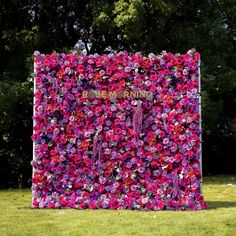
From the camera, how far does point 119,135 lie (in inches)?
325

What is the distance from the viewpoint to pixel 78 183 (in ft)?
27.4

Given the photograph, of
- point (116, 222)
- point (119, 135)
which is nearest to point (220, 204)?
point (119, 135)

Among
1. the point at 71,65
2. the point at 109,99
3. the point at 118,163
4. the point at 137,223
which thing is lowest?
the point at 137,223

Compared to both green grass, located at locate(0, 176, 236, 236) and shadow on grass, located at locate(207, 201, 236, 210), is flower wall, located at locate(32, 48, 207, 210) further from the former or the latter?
shadow on grass, located at locate(207, 201, 236, 210)

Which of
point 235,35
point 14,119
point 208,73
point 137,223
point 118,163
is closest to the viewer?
point 137,223

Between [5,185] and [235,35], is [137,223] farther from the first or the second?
[235,35]

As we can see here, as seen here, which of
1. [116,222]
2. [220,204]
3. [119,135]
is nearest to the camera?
[116,222]

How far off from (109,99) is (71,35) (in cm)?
878

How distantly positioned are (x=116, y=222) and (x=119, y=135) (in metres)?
1.76

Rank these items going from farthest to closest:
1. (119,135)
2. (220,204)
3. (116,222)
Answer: (220,204)
(119,135)
(116,222)

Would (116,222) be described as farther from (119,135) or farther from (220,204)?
(220,204)

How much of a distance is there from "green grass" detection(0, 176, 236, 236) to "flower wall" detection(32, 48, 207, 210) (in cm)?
39

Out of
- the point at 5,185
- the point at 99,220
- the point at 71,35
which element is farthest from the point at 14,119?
the point at 99,220

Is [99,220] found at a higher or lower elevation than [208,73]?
lower
